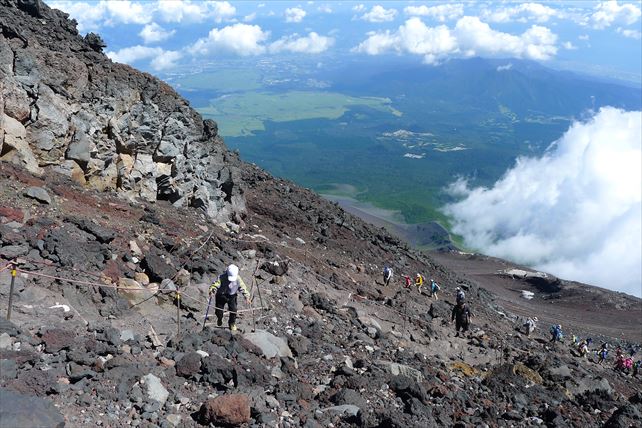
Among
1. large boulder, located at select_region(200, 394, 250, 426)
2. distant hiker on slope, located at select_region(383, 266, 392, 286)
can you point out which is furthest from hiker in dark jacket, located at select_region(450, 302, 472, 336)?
large boulder, located at select_region(200, 394, 250, 426)

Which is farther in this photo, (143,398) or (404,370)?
(404,370)

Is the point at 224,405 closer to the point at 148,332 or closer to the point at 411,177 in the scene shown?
the point at 148,332

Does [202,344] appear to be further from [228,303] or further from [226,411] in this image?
[226,411]

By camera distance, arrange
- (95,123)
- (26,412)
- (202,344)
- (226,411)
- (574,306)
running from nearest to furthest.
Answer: (26,412) → (226,411) → (202,344) → (95,123) → (574,306)

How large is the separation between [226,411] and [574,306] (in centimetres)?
5893

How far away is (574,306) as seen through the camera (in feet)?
193

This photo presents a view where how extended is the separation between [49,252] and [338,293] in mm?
11797

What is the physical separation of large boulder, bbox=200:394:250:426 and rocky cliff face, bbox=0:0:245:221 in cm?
1338

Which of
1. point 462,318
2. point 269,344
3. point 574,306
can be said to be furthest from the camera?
point 574,306

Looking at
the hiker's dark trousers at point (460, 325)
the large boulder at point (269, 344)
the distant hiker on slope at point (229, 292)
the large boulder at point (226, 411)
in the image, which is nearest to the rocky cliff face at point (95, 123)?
the distant hiker on slope at point (229, 292)

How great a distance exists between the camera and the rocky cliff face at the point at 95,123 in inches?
750

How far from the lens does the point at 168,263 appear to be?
1574 cm

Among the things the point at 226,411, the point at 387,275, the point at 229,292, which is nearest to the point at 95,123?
the point at 229,292

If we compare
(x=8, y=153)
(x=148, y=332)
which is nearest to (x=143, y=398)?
(x=148, y=332)
